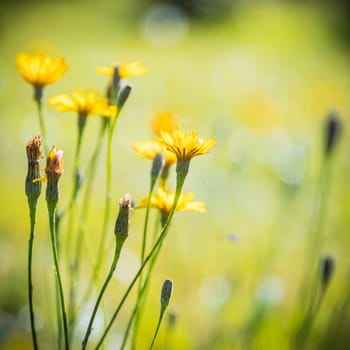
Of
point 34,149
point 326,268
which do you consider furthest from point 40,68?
point 326,268

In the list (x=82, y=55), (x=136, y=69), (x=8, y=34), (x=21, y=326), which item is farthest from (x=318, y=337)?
(x=8, y=34)

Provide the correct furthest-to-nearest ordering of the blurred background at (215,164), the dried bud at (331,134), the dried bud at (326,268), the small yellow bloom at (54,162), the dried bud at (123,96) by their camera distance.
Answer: the blurred background at (215,164) → the dried bud at (331,134) → the dried bud at (326,268) → the dried bud at (123,96) → the small yellow bloom at (54,162)

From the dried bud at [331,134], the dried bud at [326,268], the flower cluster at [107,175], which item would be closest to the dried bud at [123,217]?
the flower cluster at [107,175]

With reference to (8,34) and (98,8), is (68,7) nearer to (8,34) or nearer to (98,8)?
(98,8)

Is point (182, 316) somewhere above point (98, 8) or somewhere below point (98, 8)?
below

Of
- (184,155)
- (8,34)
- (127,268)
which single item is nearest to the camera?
(184,155)

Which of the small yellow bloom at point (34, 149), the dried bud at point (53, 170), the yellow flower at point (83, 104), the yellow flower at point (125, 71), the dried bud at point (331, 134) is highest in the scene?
the yellow flower at point (125, 71)

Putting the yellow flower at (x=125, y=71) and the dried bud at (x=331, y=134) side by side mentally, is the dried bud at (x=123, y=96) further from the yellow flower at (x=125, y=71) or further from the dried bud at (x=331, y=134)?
the dried bud at (x=331, y=134)
